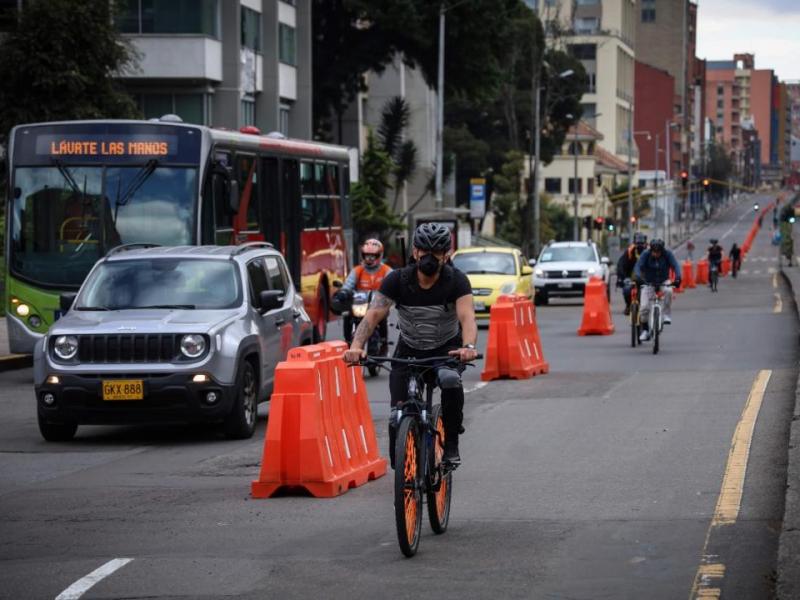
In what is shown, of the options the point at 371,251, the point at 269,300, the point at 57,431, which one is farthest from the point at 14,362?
the point at 269,300

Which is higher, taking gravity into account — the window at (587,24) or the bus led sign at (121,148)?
the window at (587,24)

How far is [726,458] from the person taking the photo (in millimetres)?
13109

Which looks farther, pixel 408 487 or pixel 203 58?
pixel 203 58

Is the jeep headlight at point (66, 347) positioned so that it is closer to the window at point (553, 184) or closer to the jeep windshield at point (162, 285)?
the jeep windshield at point (162, 285)

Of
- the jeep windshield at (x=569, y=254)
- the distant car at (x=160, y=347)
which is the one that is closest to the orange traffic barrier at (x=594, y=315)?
the jeep windshield at (x=569, y=254)

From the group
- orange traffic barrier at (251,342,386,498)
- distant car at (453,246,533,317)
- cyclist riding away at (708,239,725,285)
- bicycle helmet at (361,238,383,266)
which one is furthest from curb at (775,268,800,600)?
cyclist riding away at (708,239,725,285)

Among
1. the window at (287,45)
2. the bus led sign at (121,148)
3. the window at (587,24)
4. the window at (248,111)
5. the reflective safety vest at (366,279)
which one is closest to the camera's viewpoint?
the reflective safety vest at (366,279)

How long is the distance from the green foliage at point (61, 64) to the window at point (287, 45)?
21.8m

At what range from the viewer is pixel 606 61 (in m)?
168

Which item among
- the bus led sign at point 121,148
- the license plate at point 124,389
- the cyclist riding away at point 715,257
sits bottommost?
the cyclist riding away at point 715,257

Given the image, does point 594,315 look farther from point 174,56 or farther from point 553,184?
point 553,184

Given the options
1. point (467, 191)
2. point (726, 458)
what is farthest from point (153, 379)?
point (467, 191)

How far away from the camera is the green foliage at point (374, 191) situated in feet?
215

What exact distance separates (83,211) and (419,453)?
45.9ft
